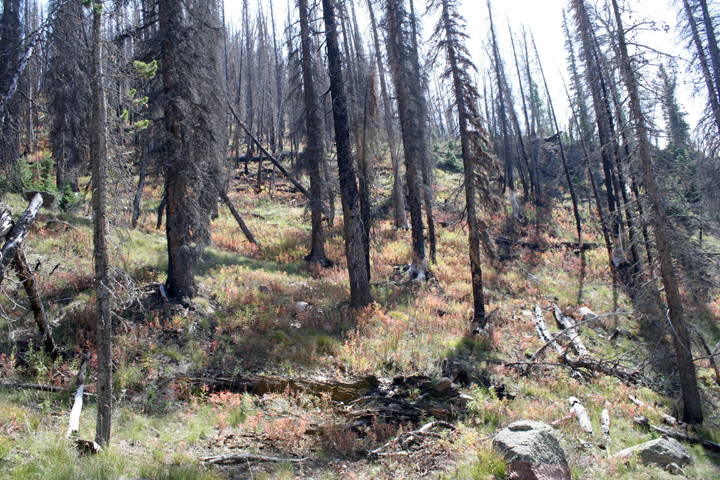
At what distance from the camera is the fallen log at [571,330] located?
12.5 metres

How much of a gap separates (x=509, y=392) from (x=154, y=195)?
967 inches

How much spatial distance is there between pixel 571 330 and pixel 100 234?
47.1ft

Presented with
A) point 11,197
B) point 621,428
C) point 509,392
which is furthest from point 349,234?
point 11,197

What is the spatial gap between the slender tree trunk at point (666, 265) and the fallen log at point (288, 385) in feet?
24.2

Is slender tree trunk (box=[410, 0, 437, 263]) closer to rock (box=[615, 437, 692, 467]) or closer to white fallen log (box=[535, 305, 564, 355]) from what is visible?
white fallen log (box=[535, 305, 564, 355])

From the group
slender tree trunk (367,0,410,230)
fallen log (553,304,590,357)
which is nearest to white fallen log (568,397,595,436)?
fallen log (553,304,590,357)

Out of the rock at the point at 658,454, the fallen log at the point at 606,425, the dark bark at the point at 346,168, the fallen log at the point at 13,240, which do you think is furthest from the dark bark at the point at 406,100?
the fallen log at the point at 13,240

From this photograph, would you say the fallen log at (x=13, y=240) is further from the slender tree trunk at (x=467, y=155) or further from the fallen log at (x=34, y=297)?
the slender tree trunk at (x=467, y=155)

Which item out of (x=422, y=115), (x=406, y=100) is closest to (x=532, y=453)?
(x=406, y=100)

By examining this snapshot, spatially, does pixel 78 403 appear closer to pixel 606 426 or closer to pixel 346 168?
pixel 346 168

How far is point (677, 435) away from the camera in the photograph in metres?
8.71

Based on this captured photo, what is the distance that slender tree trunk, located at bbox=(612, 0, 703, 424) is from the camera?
941cm

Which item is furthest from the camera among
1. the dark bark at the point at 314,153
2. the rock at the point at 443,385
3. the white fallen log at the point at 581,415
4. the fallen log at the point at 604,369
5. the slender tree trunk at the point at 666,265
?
the dark bark at the point at 314,153

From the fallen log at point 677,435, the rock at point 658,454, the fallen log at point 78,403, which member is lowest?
the fallen log at point 677,435
